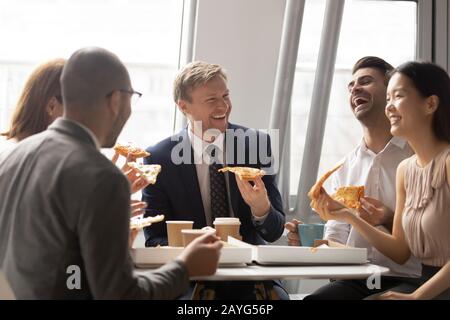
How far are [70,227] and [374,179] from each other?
6.25 feet

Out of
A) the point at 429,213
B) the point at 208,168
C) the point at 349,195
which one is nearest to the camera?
the point at 429,213

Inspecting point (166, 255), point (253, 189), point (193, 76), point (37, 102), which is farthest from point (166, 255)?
point (193, 76)

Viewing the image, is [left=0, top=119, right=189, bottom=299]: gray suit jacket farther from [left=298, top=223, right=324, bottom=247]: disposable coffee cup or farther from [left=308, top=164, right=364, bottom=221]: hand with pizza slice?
[left=298, top=223, right=324, bottom=247]: disposable coffee cup

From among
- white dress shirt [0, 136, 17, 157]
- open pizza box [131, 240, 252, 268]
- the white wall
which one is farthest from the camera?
the white wall

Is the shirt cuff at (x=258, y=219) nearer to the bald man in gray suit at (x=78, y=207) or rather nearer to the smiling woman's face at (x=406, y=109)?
the smiling woman's face at (x=406, y=109)

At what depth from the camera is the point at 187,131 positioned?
3.70 metres

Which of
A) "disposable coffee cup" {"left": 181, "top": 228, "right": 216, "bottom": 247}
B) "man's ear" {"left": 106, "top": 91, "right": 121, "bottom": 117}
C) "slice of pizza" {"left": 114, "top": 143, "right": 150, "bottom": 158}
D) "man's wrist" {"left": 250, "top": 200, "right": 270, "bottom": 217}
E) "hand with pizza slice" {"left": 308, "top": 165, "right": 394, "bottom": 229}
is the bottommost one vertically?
"man's wrist" {"left": 250, "top": 200, "right": 270, "bottom": 217}

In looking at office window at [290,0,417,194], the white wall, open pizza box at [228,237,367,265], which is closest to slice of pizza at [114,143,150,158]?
open pizza box at [228,237,367,265]

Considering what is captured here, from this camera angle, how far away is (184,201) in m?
3.43

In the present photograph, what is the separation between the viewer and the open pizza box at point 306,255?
8.54ft

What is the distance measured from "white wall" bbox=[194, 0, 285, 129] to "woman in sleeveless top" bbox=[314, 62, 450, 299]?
1910mm

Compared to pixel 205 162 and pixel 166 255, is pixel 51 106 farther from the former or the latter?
pixel 205 162

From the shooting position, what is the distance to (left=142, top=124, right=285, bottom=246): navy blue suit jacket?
3355 mm
